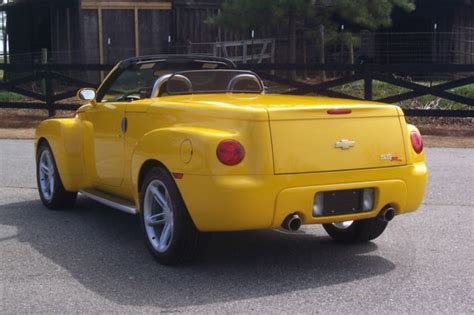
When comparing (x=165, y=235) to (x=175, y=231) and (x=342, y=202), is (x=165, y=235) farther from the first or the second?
(x=342, y=202)

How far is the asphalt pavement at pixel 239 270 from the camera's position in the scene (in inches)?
175

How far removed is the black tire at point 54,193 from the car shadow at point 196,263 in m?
0.33

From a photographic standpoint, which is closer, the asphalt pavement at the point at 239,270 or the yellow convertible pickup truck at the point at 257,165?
the asphalt pavement at the point at 239,270

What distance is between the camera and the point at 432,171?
388 inches

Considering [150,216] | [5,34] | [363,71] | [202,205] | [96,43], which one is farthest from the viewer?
[5,34]

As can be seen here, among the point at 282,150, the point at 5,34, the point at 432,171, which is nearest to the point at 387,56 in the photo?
the point at 432,171

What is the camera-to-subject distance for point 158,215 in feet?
17.5

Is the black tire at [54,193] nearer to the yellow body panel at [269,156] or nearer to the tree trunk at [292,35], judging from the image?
the yellow body panel at [269,156]

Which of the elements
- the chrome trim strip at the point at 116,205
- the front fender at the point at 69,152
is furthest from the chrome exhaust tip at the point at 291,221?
the front fender at the point at 69,152

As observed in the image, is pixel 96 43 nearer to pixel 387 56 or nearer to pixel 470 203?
pixel 387 56

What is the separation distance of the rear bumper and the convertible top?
2.07 m

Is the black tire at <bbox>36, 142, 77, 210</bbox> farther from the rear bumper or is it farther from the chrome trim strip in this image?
the rear bumper

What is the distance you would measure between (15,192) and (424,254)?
5.03 meters

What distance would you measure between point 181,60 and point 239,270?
A: 250cm
